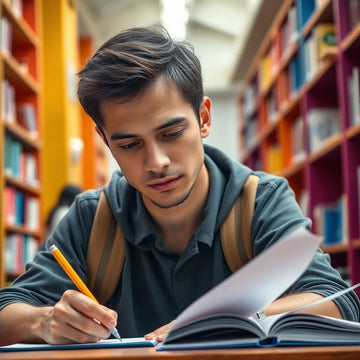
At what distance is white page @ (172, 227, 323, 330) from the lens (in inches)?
28.5

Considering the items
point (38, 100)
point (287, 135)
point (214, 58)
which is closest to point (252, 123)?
point (287, 135)

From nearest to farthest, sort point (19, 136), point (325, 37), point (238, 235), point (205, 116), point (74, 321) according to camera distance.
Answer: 1. point (74, 321)
2. point (238, 235)
3. point (205, 116)
4. point (325, 37)
5. point (19, 136)

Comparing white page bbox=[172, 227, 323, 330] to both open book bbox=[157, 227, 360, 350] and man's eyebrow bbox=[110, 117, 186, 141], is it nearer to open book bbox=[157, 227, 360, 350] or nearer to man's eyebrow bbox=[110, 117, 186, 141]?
open book bbox=[157, 227, 360, 350]

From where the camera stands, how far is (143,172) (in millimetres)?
1178

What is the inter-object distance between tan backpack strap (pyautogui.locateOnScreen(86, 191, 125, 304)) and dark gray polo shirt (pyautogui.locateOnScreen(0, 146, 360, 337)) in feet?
0.07

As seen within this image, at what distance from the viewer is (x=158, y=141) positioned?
116 centimetres

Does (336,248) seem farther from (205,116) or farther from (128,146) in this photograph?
(128,146)

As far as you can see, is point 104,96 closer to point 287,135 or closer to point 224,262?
point 224,262

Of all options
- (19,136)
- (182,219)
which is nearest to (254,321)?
(182,219)

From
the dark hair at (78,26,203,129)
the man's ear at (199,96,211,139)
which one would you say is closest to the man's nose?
the dark hair at (78,26,203,129)

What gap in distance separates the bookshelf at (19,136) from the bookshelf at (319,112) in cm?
195

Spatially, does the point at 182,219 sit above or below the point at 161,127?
below

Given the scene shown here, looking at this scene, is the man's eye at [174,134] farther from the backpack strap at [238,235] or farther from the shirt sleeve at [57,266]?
the shirt sleeve at [57,266]

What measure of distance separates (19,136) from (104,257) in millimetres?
3330
